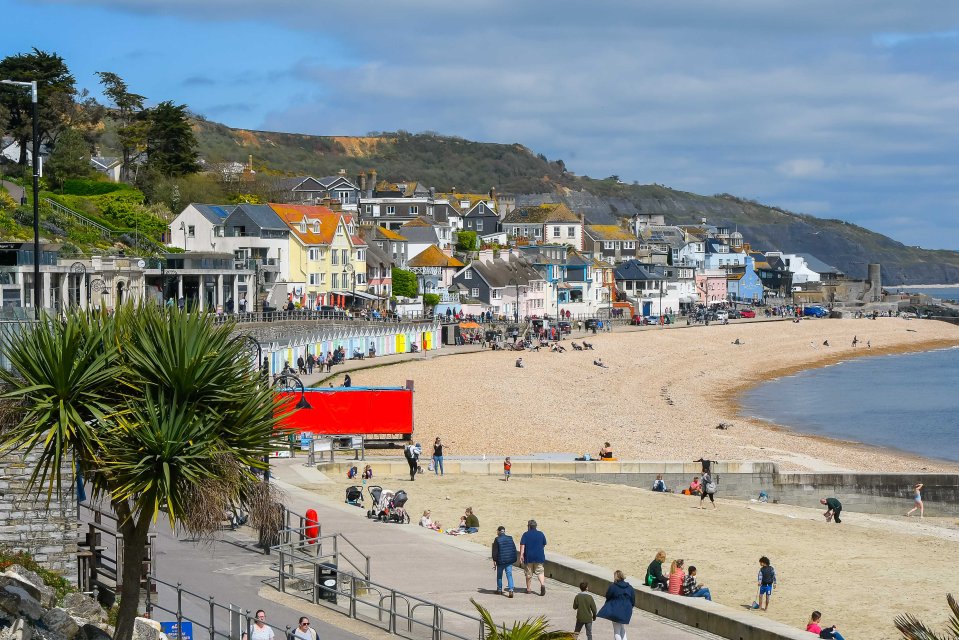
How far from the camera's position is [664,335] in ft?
320

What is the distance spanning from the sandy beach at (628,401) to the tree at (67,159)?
95.7 feet

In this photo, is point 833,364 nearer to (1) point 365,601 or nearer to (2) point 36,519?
(1) point 365,601

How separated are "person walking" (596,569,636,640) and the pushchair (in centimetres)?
840

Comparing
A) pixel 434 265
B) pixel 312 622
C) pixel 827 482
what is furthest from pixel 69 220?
pixel 312 622

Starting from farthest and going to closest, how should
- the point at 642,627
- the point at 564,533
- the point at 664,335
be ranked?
the point at 664,335 → the point at 564,533 → the point at 642,627

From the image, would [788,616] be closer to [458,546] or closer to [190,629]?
[458,546]

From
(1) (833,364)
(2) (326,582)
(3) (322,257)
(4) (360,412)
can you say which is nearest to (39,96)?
(3) (322,257)

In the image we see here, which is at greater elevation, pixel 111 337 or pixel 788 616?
pixel 111 337

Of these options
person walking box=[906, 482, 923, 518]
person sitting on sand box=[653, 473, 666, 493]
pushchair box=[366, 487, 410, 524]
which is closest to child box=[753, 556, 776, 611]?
pushchair box=[366, 487, 410, 524]

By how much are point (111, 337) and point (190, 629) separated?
3.63m

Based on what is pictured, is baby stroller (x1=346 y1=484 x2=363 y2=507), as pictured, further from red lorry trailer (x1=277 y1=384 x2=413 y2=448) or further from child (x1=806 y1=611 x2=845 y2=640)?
child (x1=806 y1=611 x2=845 y2=640)

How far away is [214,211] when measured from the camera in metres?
76.1

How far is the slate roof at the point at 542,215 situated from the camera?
132m

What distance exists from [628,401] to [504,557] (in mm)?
39665
